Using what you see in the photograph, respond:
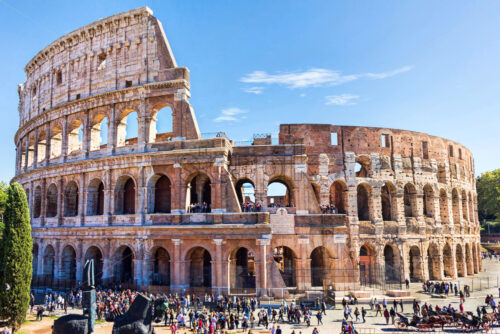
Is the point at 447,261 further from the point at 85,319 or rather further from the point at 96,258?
the point at 85,319

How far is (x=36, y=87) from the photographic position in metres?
32.1

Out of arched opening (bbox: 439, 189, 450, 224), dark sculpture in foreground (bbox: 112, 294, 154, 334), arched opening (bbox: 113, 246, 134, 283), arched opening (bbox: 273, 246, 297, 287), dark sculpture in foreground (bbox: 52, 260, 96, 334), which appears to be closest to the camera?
dark sculpture in foreground (bbox: 52, 260, 96, 334)

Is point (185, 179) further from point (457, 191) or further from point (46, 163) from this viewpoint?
point (457, 191)

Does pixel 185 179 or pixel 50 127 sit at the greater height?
pixel 50 127

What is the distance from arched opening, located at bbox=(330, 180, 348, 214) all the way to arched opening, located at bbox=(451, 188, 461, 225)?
42.5 feet

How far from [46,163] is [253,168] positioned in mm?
17319

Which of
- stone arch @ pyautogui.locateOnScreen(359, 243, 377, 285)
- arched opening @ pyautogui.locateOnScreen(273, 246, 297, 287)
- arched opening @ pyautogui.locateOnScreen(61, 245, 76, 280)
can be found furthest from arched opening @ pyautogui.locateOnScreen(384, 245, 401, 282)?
arched opening @ pyautogui.locateOnScreen(61, 245, 76, 280)

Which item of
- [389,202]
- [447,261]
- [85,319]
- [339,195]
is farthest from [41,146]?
[447,261]

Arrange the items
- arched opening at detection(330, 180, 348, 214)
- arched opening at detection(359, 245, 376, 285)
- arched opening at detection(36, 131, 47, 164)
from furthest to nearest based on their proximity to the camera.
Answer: arched opening at detection(36, 131, 47, 164) < arched opening at detection(330, 180, 348, 214) < arched opening at detection(359, 245, 376, 285)

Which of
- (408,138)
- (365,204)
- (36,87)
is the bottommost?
(365,204)

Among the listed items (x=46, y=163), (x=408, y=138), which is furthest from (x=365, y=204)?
(x=46, y=163)

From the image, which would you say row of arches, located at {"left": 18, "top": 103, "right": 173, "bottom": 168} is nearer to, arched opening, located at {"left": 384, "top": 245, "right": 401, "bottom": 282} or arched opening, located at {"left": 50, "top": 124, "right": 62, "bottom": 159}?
arched opening, located at {"left": 50, "top": 124, "right": 62, "bottom": 159}

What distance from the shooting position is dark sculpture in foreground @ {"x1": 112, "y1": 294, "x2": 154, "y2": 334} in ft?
44.8

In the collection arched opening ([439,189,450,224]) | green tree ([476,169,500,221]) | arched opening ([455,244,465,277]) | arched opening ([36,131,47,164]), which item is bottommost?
arched opening ([455,244,465,277])
